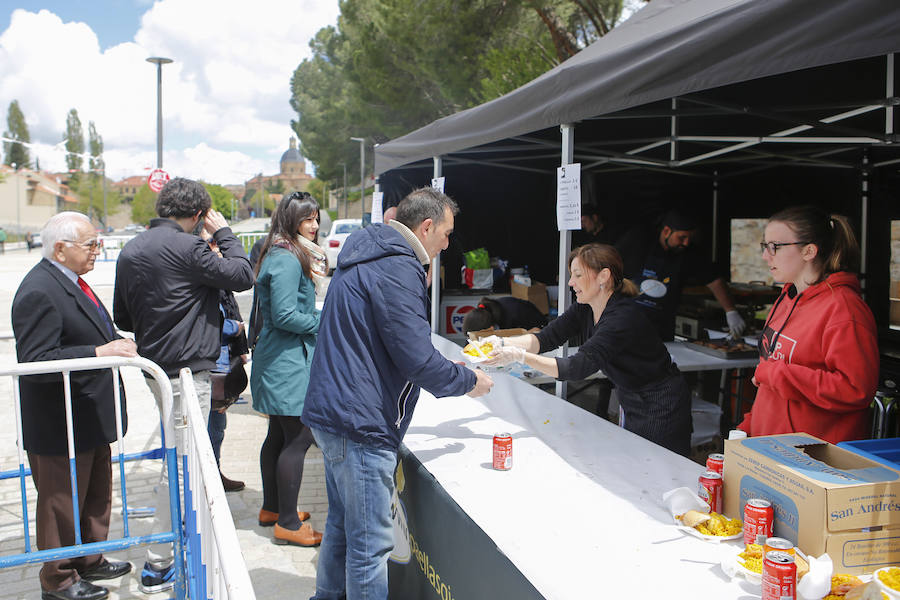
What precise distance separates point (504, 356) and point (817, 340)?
1263 mm

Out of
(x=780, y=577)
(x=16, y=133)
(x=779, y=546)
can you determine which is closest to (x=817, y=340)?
(x=779, y=546)

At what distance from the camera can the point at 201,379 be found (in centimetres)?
341

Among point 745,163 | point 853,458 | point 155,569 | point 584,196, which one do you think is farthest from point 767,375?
point 745,163

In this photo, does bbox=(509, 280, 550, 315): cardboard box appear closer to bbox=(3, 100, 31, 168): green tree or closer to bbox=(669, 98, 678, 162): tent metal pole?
bbox=(669, 98, 678, 162): tent metal pole

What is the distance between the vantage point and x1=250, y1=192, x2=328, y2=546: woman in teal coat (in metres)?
3.36

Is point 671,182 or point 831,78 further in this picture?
point 671,182

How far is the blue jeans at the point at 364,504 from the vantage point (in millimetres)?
2223

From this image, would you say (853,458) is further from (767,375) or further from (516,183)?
(516,183)

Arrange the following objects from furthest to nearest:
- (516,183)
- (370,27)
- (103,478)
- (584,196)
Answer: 1. (370,27)
2. (516,183)
3. (584,196)
4. (103,478)

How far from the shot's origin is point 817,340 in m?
2.16

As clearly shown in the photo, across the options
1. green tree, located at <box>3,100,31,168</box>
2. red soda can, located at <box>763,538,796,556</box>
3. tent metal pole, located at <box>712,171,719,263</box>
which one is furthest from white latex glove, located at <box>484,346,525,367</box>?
green tree, located at <box>3,100,31,168</box>

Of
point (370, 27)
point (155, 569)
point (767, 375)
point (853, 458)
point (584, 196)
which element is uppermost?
point (370, 27)

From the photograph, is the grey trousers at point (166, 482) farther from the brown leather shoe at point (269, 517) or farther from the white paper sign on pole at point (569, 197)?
the white paper sign on pole at point (569, 197)

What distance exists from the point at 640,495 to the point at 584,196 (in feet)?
14.4
